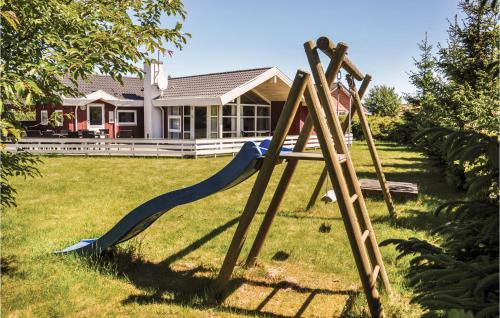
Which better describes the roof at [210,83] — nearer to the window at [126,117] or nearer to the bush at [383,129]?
the window at [126,117]

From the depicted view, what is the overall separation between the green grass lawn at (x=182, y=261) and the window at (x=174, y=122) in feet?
39.6

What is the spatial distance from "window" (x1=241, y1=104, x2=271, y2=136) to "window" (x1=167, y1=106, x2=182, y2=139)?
3830mm

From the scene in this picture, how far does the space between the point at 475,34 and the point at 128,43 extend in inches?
484

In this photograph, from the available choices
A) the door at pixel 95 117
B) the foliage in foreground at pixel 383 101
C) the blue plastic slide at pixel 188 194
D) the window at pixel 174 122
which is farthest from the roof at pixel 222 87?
the foliage in foreground at pixel 383 101

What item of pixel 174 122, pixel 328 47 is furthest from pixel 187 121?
pixel 328 47

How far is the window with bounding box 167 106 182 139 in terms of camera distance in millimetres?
22641

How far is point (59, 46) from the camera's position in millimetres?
4172

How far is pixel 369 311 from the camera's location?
Answer: 4207 mm

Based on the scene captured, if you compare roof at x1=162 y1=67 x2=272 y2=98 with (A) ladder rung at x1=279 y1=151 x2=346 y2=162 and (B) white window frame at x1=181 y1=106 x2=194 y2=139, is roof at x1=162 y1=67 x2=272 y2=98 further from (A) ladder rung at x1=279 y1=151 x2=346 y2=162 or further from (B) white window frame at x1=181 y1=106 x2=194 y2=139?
(A) ladder rung at x1=279 y1=151 x2=346 y2=162

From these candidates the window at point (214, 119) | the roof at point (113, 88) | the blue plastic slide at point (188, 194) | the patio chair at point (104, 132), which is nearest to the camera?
the blue plastic slide at point (188, 194)

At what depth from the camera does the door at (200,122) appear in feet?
72.0

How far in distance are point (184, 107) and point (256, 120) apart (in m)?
4.75

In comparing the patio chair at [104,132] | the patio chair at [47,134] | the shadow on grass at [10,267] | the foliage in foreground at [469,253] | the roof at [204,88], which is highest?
the roof at [204,88]

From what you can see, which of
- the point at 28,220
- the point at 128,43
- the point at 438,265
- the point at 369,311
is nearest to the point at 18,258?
the point at 28,220
